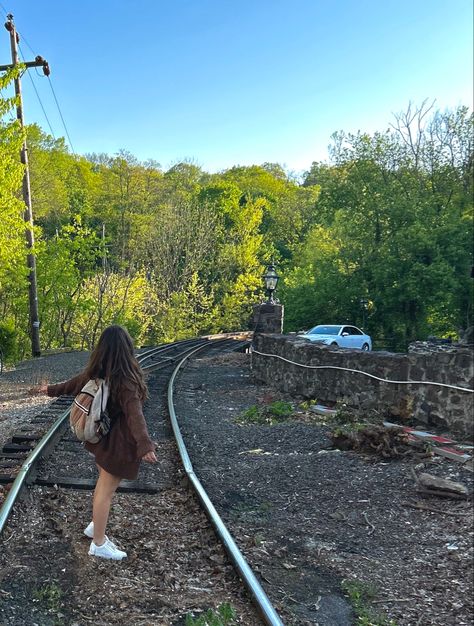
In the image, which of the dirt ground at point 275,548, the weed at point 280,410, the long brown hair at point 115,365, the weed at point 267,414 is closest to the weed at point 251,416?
the weed at point 267,414

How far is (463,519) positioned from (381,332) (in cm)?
2846

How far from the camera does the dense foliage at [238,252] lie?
26.8m

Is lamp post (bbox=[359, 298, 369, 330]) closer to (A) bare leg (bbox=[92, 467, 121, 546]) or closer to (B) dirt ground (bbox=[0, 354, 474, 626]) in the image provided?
(B) dirt ground (bbox=[0, 354, 474, 626])

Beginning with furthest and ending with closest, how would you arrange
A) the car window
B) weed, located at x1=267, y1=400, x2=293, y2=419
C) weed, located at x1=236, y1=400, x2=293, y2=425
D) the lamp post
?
the lamp post
the car window
weed, located at x1=267, y1=400, x2=293, y2=419
weed, located at x1=236, y1=400, x2=293, y2=425

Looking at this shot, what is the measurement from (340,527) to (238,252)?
1443 inches

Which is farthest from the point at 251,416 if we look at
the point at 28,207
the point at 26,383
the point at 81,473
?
the point at 28,207

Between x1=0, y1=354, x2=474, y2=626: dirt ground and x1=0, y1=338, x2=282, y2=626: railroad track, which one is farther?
x1=0, y1=338, x2=282, y2=626: railroad track

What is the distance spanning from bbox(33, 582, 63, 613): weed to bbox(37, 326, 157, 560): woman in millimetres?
510

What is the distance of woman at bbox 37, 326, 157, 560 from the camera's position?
12.3ft

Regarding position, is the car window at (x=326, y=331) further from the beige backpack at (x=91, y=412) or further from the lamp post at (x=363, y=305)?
the beige backpack at (x=91, y=412)

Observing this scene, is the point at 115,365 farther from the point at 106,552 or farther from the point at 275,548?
the point at 275,548

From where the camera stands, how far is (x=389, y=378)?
8.33m

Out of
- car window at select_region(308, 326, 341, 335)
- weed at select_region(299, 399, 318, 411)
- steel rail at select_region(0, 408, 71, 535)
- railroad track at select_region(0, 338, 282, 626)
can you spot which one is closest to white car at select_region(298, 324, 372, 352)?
car window at select_region(308, 326, 341, 335)

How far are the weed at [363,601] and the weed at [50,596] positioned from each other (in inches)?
70.1
